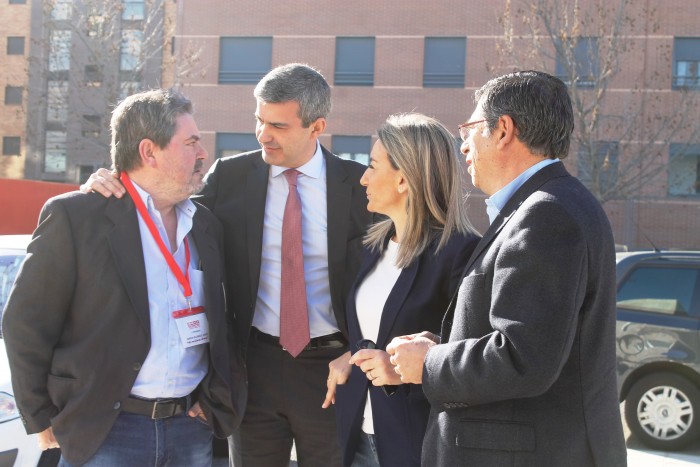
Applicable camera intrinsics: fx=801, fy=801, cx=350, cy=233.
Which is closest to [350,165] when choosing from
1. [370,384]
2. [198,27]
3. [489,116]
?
[370,384]

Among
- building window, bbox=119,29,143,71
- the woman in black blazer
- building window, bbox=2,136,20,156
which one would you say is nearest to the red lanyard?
the woman in black blazer

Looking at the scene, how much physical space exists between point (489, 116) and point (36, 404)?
5.87 ft

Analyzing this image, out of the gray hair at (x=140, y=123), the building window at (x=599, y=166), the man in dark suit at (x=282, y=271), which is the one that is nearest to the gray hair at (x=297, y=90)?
the man in dark suit at (x=282, y=271)

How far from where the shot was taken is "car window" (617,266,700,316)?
24.2 ft

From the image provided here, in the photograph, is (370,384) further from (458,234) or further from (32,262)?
(32,262)

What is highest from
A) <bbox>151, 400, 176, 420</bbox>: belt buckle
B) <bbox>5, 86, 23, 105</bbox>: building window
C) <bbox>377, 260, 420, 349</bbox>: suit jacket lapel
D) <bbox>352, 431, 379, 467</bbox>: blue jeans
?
<bbox>5, 86, 23, 105</bbox>: building window

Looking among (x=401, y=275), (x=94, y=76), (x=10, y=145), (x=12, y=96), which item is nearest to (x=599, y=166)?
(x=401, y=275)

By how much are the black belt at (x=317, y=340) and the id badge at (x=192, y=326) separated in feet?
1.50

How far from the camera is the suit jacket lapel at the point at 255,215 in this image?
3.45 metres

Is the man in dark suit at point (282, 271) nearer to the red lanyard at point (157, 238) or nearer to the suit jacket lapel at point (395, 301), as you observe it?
the red lanyard at point (157, 238)

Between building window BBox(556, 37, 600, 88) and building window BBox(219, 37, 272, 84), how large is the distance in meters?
13.4

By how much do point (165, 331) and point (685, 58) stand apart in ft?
98.9

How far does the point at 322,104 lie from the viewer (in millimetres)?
3615

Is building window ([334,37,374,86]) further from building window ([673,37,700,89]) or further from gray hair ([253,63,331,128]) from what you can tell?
gray hair ([253,63,331,128])
